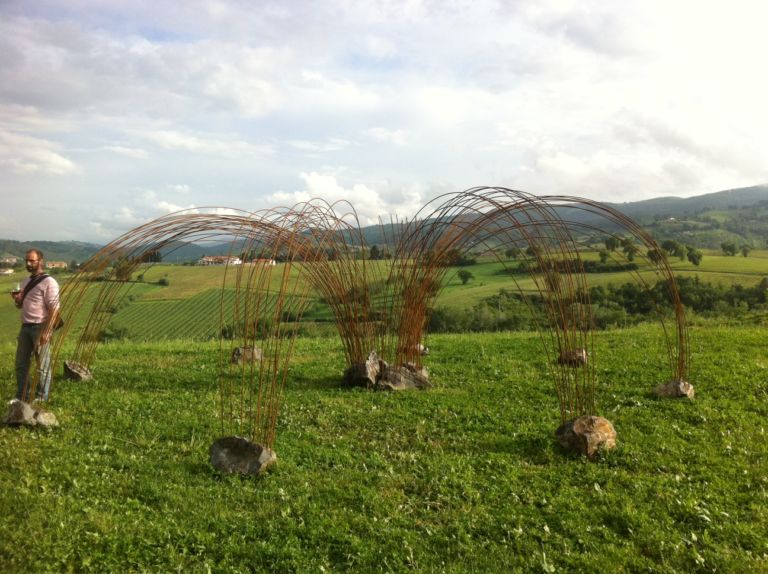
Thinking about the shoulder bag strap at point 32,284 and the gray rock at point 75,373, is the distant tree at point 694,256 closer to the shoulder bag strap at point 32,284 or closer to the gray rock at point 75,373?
the gray rock at point 75,373

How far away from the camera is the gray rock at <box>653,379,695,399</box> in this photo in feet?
27.3

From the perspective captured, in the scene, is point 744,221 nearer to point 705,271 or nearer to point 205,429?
point 705,271

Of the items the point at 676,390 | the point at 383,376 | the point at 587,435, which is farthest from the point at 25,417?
the point at 676,390

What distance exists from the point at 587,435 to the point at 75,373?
908 centimetres

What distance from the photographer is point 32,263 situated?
25.5 ft

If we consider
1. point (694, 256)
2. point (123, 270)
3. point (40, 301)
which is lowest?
point (40, 301)

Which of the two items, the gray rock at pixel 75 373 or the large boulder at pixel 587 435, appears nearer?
the large boulder at pixel 587 435

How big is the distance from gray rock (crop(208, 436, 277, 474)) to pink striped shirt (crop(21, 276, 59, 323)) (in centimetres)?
387

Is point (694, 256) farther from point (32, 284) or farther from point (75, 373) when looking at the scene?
point (32, 284)

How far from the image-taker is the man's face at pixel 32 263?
7723 millimetres

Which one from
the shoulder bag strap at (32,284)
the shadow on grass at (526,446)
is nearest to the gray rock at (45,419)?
the shoulder bag strap at (32,284)

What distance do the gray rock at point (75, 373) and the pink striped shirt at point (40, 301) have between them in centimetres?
220

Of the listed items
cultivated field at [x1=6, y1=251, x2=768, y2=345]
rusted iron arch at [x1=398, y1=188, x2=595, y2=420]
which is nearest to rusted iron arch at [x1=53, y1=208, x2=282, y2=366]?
rusted iron arch at [x1=398, y1=188, x2=595, y2=420]

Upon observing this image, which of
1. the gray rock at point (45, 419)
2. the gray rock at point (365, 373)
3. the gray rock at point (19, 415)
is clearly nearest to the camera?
the gray rock at point (19, 415)
